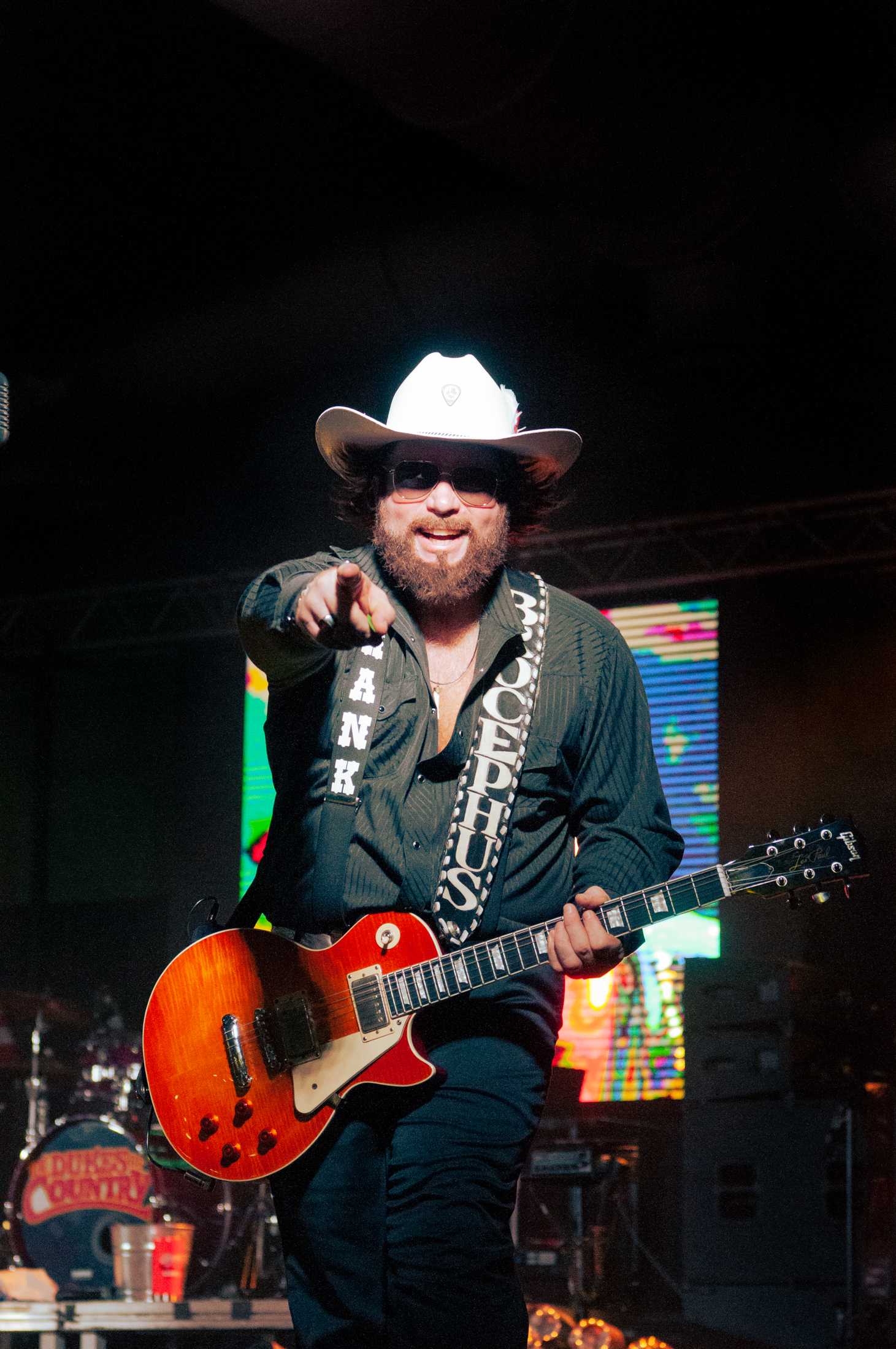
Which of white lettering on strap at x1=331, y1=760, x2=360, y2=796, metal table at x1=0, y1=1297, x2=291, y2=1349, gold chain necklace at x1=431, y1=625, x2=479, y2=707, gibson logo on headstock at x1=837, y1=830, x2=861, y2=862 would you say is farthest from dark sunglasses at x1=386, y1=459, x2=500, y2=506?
metal table at x1=0, y1=1297, x2=291, y2=1349

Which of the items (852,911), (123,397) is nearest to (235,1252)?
(852,911)

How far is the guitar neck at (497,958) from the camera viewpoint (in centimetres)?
306

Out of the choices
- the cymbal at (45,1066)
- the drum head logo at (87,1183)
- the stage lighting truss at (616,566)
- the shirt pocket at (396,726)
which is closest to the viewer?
the shirt pocket at (396,726)

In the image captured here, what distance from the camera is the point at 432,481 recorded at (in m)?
3.51

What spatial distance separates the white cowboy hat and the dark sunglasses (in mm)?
66

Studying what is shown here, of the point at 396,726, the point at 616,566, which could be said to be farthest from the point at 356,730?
the point at 616,566

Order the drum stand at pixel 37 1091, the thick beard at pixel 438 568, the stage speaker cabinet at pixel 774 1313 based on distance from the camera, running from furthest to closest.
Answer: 1. the drum stand at pixel 37 1091
2. the stage speaker cabinet at pixel 774 1313
3. the thick beard at pixel 438 568

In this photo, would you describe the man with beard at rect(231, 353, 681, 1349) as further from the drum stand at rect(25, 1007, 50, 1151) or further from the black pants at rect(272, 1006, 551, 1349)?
the drum stand at rect(25, 1007, 50, 1151)

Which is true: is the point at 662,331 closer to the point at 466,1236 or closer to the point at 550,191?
the point at 550,191

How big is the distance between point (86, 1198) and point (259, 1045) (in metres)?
5.69

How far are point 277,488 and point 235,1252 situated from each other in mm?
5842

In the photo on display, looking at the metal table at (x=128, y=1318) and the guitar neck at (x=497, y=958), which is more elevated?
the guitar neck at (x=497, y=958)

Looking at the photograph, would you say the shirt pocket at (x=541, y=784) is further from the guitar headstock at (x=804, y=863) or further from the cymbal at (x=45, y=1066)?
the cymbal at (x=45, y=1066)

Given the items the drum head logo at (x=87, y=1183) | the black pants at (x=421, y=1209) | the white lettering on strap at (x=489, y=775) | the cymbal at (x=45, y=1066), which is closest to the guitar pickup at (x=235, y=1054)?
the black pants at (x=421, y=1209)
